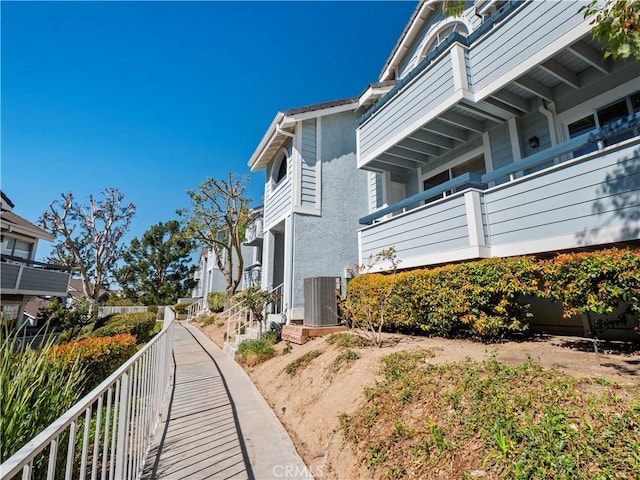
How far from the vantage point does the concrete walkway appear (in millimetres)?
3115

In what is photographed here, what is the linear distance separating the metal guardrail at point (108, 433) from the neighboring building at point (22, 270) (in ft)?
55.1

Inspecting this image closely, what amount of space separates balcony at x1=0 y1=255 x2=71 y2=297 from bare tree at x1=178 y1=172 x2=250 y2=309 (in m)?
8.08

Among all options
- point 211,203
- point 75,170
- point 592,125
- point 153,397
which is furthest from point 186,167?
point 592,125

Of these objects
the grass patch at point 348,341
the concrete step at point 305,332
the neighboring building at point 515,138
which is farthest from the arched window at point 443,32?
the concrete step at point 305,332

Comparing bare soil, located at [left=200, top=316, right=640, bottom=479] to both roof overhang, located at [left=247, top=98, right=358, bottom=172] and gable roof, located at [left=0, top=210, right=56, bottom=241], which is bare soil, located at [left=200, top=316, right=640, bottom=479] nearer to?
roof overhang, located at [left=247, top=98, right=358, bottom=172]

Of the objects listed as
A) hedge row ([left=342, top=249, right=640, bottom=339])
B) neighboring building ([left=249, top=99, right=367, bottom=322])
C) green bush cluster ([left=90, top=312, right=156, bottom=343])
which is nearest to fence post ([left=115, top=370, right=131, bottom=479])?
hedge row ([left=342, top=249, right=640, bottom=339])

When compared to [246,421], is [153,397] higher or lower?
higher

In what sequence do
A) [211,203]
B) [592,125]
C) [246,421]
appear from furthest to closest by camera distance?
[211,203] → [592,125] → [246,421]

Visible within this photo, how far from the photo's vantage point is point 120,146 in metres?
16.6

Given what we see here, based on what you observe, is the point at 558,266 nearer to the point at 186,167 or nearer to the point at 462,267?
the point at 462,267

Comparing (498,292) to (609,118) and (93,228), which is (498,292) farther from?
(93,228)

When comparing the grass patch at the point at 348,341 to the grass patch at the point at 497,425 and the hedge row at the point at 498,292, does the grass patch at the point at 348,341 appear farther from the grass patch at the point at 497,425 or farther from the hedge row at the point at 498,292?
the grass patch at the point at 497,425

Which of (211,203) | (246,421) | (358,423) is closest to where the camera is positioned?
(358,423)

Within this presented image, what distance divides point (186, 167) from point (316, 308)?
19.8 m
